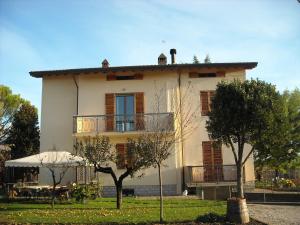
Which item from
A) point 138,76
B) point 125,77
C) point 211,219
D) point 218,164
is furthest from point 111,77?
point 211,219

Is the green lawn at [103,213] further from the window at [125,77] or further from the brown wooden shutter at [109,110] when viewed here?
the window at [125,77]

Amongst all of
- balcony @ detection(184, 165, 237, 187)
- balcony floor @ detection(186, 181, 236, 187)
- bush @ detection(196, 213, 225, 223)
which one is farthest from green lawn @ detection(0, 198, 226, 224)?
balcony @ detection(184, 165, 237, 187)

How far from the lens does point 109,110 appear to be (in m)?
23.0

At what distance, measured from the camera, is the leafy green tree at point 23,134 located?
29078 millimetres

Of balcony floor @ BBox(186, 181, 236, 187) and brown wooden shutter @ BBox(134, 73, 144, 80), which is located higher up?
brown wooden shutter @ BBox(134, 73, 144, 80)

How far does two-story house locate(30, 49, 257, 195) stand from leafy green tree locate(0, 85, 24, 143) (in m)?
8.41

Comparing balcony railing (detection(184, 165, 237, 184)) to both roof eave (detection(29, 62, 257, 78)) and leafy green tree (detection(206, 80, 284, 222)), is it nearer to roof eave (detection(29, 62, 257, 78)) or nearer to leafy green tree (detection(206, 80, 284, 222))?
roof eave (detection(29, 62, 257, 78))

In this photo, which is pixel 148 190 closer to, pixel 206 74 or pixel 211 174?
pixel 211 174

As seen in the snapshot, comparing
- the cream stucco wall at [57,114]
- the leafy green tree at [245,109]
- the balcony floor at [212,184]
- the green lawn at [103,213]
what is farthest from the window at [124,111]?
the leafy green tree at [245,109]

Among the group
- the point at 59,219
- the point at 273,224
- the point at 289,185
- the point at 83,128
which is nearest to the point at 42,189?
the point at 83,128

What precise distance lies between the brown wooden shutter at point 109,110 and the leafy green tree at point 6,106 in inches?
434

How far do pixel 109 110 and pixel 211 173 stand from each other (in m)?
6.71

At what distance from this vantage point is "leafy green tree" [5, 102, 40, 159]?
2908 cm

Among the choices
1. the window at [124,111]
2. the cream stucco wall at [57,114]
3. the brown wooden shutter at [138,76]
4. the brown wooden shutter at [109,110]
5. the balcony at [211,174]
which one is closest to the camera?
the balcony at [211,174]
